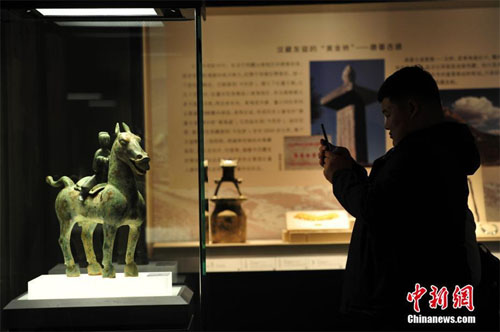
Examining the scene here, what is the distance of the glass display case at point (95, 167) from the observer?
282cm

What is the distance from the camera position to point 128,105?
113 inches

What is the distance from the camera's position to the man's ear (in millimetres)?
2229

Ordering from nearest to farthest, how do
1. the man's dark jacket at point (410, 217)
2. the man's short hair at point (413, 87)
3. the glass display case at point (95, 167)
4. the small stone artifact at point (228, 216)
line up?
the man's dark jacket at point (410, 217), the man's short hair at point (413, 87), the glass display case at point (95, 167), the small stone artifact at point (228, 216)

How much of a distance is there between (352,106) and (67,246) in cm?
196

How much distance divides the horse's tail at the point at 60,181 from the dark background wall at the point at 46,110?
22 millimetres

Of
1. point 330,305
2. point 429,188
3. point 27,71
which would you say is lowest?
point 330,305

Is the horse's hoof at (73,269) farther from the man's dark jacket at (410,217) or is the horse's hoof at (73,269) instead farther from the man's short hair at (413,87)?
the man's short hair at (413,87)

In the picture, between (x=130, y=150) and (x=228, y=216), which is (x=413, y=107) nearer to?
(x=130, y=150)

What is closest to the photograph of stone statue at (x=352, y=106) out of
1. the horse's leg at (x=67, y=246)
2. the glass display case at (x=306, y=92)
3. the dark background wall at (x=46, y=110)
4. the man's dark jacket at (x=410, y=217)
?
the glass display case at (x=306, y=92)

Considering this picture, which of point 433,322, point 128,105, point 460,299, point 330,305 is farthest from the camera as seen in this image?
point 330,305

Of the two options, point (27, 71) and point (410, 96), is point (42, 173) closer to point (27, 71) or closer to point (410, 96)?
point (27, 71)

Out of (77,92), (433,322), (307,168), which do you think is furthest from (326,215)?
(77,92)

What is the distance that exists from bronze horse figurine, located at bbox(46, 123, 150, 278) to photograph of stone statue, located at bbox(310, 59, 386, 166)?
156 centimetres

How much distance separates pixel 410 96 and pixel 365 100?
186 centimetres
